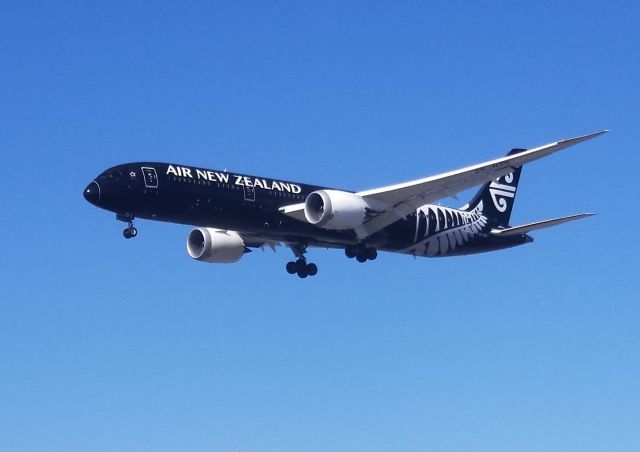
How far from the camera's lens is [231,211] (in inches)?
2350

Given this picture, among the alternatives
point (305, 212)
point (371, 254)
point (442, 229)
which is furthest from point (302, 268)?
point (442, 229)

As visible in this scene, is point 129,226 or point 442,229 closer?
point 129,226

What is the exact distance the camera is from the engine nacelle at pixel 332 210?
60406mm

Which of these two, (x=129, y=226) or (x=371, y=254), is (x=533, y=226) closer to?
(x=371, y=254)

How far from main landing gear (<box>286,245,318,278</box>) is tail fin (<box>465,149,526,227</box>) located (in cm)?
1002

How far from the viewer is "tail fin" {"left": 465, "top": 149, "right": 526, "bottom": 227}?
71188 millimetres

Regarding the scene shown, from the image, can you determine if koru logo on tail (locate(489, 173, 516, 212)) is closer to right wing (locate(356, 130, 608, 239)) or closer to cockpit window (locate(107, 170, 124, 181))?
right wing (locate(356, 130, 608, 239))

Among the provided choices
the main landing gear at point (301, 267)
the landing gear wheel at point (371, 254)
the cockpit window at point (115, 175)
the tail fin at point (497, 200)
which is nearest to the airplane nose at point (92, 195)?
the cockpit window at point (115, 175)

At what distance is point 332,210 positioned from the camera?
60312 mm

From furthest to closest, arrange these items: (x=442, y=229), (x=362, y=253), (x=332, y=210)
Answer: (x=442, y=229), (x=362, y=253), (x=332, y=210)

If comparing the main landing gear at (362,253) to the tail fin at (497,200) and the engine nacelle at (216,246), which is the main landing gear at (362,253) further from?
the tail fin at (497,200)

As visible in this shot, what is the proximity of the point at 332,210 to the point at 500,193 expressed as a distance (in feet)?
52.8

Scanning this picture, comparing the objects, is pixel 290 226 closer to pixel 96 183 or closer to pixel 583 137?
pixel 96 183

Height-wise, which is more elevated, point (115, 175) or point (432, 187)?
point (432, 187)
